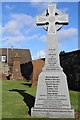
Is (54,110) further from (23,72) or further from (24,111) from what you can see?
(23,72)

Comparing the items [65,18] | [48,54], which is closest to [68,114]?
[48,54]

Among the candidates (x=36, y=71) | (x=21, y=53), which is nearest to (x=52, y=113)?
(x=36, y=71)

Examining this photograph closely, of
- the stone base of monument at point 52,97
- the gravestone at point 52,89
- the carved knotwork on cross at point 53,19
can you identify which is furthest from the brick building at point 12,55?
the stone base of monument at point 52,97

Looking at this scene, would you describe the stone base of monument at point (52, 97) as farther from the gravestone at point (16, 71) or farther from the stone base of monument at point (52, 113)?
the gravestone at point (16, 71)

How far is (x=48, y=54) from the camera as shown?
9992mm

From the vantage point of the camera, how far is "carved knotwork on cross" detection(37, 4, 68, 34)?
1031cm

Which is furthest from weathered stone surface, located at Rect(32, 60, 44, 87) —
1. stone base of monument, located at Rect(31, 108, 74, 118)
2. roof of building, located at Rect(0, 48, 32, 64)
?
roof of building, located at Rect(0, 48, 32, 64)

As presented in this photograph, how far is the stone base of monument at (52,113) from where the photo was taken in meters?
9.38

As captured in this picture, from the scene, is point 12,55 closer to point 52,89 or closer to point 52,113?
point 52,89

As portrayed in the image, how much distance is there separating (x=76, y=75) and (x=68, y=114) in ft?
29.1

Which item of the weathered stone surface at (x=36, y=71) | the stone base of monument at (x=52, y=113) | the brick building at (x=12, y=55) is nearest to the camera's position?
the stone base of monument at (x=52, y=113)

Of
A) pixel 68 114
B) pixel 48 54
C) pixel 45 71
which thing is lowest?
pixel 68 114

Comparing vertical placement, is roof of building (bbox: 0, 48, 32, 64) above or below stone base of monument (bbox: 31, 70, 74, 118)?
above

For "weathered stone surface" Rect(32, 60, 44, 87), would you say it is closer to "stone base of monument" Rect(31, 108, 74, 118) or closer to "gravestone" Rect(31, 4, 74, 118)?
"gravestone" Rect(31, 4, 74, 118)
